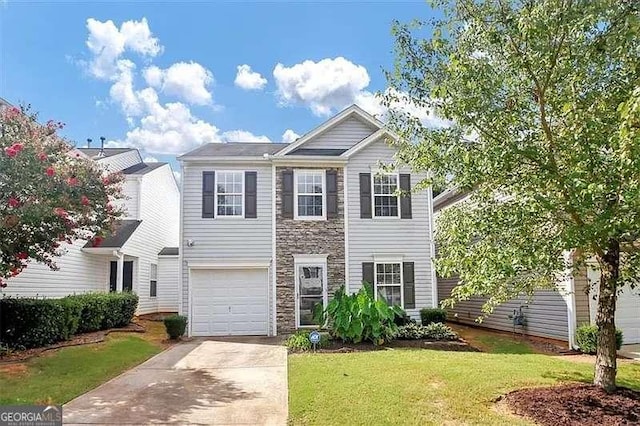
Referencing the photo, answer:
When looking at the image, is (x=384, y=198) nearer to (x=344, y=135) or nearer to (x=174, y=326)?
(x=344, y=135)

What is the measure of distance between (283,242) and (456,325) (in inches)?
315

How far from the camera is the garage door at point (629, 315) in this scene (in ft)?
42.0

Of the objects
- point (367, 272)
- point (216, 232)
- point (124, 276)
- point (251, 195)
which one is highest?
point (251, 195)

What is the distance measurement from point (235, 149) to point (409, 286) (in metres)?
7.63

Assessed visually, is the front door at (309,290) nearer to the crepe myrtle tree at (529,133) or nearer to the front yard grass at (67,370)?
the front yard grass at (67,370)

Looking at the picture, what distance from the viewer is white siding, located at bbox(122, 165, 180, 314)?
1942 cm

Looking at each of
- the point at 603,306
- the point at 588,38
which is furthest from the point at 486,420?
the point at 588,38

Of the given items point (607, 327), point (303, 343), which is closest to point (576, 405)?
point (607, 327)

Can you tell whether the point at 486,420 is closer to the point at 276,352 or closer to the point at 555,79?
the point at 555,79

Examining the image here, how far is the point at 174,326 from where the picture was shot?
44.9 feet

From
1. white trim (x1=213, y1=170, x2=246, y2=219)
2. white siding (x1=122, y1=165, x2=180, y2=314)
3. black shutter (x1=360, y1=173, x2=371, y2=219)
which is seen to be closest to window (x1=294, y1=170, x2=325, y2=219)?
black shutter (x1=360, y1=173, x2=371, y2=219)

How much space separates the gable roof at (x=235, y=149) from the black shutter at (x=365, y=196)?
3.27 metres

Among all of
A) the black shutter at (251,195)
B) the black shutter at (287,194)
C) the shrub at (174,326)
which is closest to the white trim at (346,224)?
the black shutter at (287,194)

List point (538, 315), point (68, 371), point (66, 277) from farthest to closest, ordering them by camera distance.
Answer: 1. point (66, 277)
2. point (538, 315)
3. point (68, 371)
